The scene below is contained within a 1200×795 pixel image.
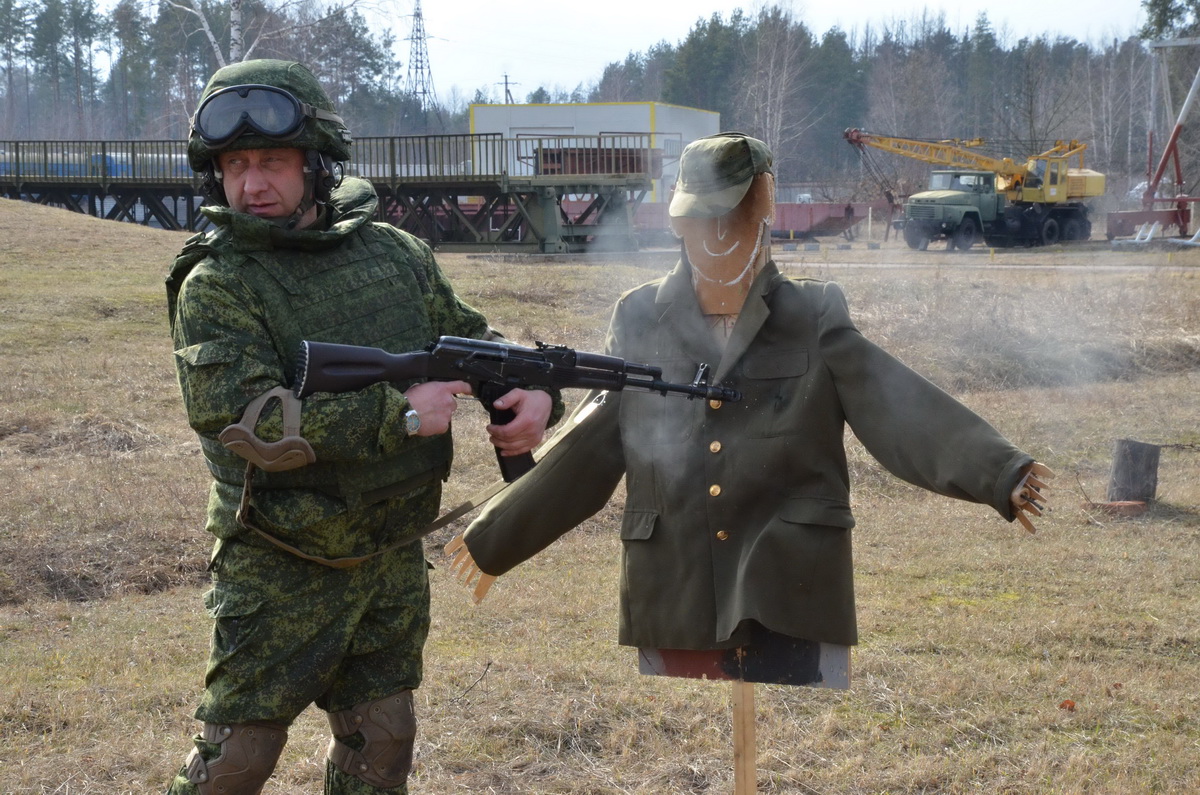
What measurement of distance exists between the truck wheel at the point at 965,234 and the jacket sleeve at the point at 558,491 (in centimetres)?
2687

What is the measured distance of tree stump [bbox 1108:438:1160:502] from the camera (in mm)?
7965

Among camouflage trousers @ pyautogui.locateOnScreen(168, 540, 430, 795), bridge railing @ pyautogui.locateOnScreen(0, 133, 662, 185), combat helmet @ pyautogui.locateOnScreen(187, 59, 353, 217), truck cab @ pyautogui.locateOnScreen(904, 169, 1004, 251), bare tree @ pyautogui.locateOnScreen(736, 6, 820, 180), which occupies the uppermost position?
bare tree @ pyautogui.locateOnScreen(736, 6, 820, 180)

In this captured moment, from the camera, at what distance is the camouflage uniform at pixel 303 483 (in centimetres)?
279

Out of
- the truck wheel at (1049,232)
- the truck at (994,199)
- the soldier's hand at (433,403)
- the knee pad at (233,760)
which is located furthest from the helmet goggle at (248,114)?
the truck wheel at (1049,232)

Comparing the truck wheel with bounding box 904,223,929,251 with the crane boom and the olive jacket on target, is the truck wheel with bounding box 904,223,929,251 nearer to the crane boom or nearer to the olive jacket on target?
the crane boom

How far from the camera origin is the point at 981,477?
2910 mm

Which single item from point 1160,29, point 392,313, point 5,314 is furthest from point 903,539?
point 1160,29

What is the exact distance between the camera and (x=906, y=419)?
10.00 ft

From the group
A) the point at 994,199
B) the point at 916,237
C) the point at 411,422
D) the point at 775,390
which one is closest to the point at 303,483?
the point at 411,422

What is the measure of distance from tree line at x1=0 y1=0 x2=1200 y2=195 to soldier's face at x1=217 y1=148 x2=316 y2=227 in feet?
74.4

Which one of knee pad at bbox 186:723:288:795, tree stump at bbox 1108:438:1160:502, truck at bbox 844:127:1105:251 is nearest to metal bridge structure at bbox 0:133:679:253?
truck at bbox 844:127:1105:251

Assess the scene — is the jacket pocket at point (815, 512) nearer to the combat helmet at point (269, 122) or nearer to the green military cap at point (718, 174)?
the green military cap at point (718, 174)

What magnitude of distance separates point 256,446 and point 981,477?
5.65ft

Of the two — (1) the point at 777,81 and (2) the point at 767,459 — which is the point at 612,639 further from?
(1) the point at 777,81
